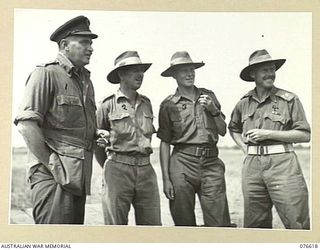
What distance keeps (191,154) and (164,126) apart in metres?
0.13

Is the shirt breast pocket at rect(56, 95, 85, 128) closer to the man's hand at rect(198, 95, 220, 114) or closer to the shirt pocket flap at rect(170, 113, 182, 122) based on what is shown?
the shirt pocket flap at rect(170, 113, 182, 122)

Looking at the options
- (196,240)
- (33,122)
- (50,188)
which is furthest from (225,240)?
(33,122)

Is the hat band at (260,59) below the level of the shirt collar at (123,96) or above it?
above

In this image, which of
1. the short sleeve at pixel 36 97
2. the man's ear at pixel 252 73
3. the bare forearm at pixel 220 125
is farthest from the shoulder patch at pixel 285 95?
the short sleeve at pixel 36 97

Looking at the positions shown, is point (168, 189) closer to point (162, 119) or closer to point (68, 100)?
point (162, 119)

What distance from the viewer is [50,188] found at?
177 cm

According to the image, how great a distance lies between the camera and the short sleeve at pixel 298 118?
181 cm

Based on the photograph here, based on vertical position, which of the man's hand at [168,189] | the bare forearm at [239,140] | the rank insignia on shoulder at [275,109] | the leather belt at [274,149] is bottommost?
the man's hand at [168,189]

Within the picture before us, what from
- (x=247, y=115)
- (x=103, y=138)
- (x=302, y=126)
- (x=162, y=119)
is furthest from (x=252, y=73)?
(x=103, y=138)

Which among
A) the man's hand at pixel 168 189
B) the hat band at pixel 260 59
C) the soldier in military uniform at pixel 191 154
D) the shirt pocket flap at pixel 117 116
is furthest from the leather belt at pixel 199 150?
the hat band at pixel 260 59

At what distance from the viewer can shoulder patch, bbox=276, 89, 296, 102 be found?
71.9 inches

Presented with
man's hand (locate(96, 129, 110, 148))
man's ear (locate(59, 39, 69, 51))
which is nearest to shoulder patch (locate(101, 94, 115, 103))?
man's hand (locate(96, 129, 110, 148))

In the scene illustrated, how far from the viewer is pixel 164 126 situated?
1.83 meters

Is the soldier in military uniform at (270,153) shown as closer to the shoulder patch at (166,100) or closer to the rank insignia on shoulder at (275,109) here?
the rank insignia on shoulder at (275,109)
